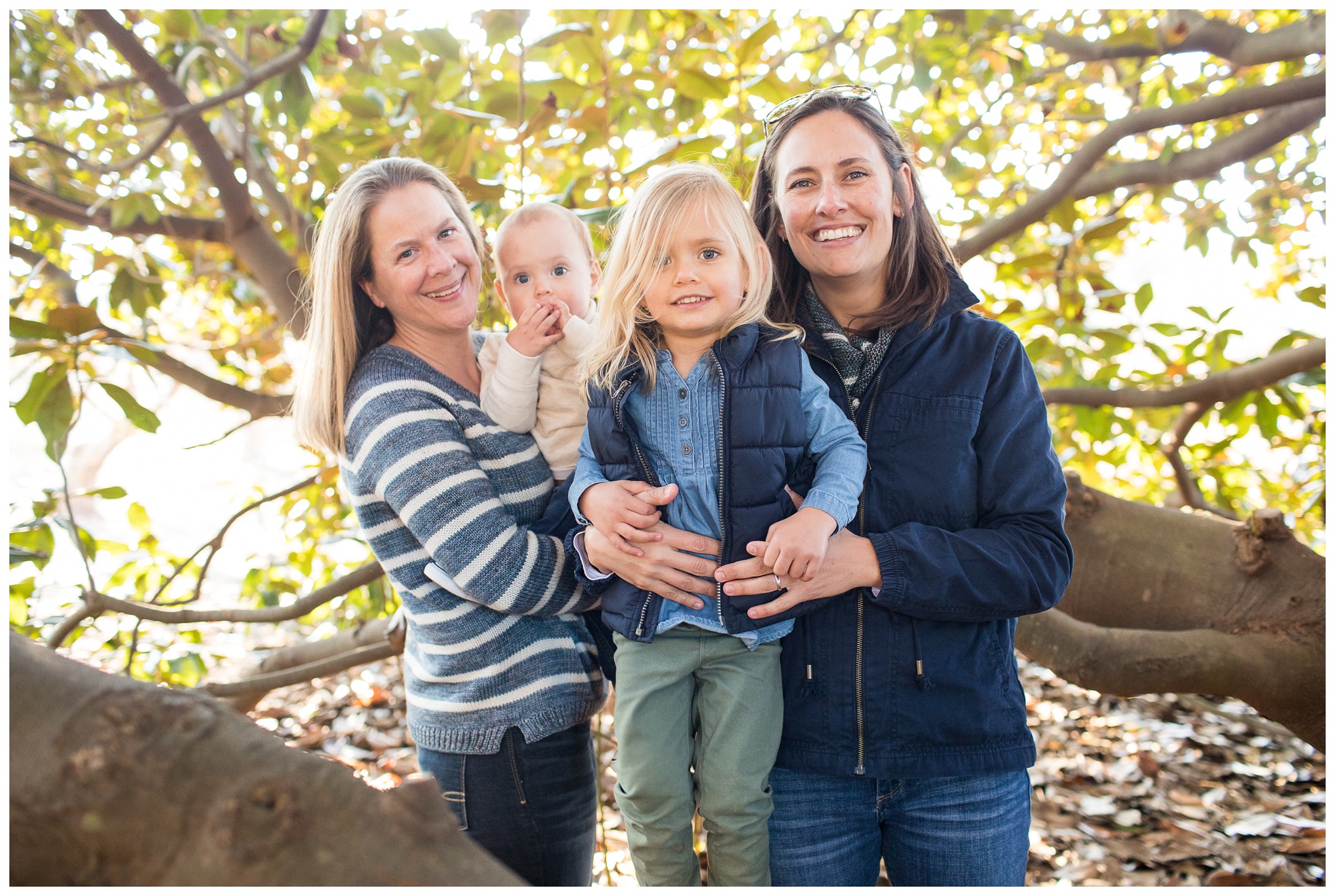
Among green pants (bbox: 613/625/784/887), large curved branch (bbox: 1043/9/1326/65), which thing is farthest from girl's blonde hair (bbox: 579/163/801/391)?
large curved branch (bbox: 1043/9/1326/65)

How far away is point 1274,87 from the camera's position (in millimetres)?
2428

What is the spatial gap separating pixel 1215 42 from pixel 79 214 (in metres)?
3.53

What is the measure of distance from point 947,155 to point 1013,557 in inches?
78.9

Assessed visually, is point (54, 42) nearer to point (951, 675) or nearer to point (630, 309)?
point (630, 309)

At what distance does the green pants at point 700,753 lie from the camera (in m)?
1.39

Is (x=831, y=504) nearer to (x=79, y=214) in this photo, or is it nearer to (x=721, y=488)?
(x=721, y=488)

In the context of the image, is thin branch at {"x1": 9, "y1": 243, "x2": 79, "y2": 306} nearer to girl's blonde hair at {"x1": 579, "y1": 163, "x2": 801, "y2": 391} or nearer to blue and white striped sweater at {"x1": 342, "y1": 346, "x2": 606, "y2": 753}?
blue and white striped sweater at {"x1": 342, "y1": 346, "x2": 606, "y2": 753}

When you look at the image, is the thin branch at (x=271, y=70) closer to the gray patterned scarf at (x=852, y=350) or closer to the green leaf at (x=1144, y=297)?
the gray patterned scarf at (x=852, y=350)

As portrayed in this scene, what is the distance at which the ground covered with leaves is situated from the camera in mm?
2469

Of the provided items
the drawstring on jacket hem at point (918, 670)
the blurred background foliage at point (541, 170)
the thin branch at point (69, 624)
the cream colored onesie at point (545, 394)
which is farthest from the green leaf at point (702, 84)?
the thin branch at point (69, 624)

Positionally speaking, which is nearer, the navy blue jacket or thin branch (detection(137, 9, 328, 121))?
the navy blue jacket

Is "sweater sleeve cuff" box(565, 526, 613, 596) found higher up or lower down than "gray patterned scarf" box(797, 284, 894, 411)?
lower down

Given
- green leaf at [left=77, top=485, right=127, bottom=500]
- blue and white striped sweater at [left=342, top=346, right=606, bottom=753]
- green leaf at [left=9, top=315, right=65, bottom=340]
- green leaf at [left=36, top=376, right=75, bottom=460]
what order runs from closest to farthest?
blue and white striped sweater at [left=342, top=346, right=606, bottom=753] < green leaf at [left=9, top=315, right=65, bottom=340] < green leaf at [left=36, top=376, right=75, bottom=460] < green leaf at [left=77, top=485, right=127, bottom=500]

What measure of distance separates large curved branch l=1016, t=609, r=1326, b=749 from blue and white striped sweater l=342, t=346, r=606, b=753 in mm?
1155
